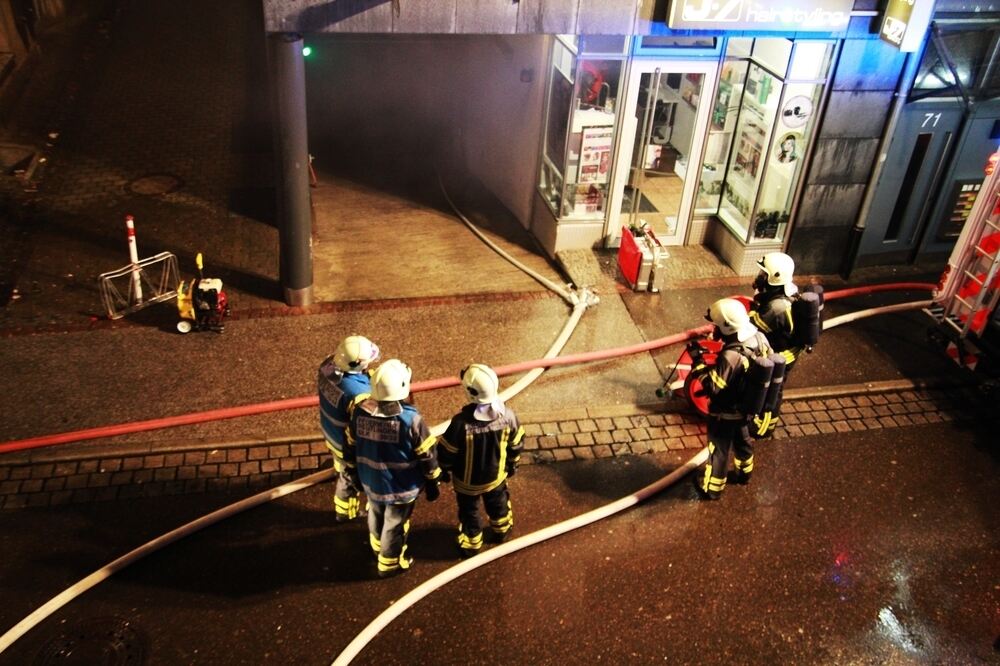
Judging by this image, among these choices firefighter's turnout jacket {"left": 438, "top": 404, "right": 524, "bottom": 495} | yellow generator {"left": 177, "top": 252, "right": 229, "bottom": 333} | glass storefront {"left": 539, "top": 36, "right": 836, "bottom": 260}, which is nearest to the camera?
firefighter's turnout jacket {"left": 438, "top": 404, "right": 524, "bottom": 495}

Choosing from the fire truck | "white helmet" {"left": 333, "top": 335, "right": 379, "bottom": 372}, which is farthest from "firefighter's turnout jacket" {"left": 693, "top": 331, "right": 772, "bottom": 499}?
the fire truck

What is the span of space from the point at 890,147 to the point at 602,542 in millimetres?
6722

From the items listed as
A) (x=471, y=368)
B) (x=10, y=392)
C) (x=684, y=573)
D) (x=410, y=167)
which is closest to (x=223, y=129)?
(x=410, y=167)

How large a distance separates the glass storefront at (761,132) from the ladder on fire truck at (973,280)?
7.03 ft

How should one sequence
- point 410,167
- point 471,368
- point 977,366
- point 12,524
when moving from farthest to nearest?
point 410,167 → point 977,366 → point 12,524 → point 471,368

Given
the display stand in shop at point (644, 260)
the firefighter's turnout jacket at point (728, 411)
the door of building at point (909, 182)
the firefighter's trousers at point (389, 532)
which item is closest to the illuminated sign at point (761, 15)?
the door of building at point (909, 182)

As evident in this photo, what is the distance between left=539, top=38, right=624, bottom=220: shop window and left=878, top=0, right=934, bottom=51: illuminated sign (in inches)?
117

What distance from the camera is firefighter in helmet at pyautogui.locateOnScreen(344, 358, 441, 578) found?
5.67 m

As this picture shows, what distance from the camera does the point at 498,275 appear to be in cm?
1060

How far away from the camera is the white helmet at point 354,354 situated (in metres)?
5.93

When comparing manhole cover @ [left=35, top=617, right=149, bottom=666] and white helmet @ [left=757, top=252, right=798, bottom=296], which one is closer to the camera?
manhole cover @ [left=35, top=617, right=149, bottom=666]

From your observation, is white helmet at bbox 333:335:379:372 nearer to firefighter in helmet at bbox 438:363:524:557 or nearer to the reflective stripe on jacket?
the reflective stripe on jacket

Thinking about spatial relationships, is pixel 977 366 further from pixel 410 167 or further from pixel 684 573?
pixel 410 167

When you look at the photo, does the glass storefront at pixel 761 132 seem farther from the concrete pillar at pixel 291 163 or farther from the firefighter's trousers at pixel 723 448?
the concrete pillar at pixel 291 163
